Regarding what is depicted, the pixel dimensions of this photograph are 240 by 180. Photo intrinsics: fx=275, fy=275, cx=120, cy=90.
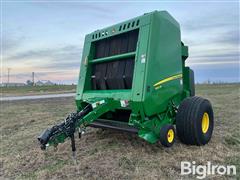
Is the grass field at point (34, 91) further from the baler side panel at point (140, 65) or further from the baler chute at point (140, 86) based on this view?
the baler side panel at point (140, 65)

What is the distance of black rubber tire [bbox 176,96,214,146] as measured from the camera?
4656mm

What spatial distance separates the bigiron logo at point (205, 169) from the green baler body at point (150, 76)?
0.64 metres

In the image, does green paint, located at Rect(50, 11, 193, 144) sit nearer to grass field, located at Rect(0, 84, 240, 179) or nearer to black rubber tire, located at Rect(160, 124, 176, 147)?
black rubber tire, located at Rect(160, 124, 176, 147)

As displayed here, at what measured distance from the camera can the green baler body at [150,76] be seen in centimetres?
435

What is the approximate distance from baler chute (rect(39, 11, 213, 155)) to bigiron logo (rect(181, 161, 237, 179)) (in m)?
0.51

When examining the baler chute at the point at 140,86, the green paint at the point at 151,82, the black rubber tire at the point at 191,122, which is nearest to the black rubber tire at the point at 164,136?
the baler chute at the point at 140,86

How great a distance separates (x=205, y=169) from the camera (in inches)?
156

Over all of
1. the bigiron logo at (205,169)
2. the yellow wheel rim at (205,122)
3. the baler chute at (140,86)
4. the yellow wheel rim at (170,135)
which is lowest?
the bigiron logo at (205,169)

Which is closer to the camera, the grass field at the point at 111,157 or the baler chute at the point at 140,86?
the grass field at the point at 111,157

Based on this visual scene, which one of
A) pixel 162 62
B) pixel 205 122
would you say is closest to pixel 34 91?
pixel 205 122

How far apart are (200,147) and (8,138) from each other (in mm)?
4280

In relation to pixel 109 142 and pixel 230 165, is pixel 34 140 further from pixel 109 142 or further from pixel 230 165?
pixel 230 165

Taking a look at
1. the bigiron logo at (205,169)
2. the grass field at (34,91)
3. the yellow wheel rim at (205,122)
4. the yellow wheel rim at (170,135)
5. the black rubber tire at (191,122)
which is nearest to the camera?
the bigiron logo at (205,169)

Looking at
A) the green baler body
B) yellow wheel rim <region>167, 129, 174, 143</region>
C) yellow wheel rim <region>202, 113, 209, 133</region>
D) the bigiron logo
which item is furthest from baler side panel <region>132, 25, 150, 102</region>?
yellow wheel rim <region>202, 113, 209, 133</region>
